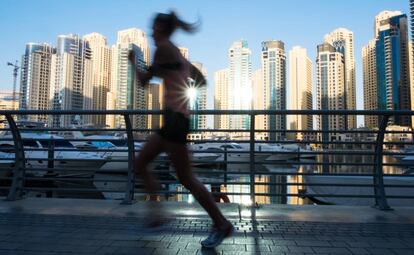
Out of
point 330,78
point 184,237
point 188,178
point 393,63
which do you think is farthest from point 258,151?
point 393,63

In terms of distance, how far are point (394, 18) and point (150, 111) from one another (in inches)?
4775

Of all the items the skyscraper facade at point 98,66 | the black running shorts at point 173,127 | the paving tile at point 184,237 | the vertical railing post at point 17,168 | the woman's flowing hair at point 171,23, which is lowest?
the paving tile at point 184,237

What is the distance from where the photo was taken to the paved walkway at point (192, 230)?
3.51 meters

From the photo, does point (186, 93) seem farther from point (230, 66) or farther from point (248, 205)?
point (230, 66)

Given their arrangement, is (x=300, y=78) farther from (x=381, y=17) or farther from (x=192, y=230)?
(x=192, y=230)

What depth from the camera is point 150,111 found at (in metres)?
5.40

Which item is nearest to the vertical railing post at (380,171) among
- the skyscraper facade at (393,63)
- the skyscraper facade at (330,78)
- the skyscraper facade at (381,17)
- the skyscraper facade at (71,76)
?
the skyscraper facade at (71,76)

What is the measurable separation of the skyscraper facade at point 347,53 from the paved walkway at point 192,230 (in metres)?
85.3

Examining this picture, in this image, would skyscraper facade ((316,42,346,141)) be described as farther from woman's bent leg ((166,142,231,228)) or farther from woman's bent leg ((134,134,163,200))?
woman's bent leg ((134,134,163,200))

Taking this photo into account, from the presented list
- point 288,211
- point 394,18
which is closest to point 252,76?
point 394,18

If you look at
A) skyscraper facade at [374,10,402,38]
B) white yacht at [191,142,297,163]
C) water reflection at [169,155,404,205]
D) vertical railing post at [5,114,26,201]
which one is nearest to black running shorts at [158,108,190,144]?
water reflection at [169,155,404,205]

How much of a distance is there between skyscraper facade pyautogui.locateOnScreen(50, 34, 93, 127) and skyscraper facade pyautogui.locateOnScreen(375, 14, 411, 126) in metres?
64.8

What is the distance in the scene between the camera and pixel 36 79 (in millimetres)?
77812

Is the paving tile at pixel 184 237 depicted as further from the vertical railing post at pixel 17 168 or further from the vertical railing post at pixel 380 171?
the vertical railing post at pixel 17 168
